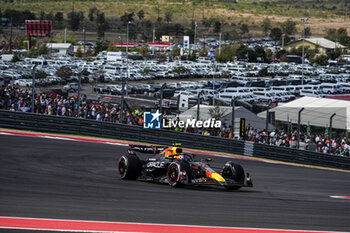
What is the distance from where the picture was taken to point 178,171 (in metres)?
10.7

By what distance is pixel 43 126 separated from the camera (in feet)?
68.7

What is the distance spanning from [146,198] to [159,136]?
40.2ft

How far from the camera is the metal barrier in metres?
20.8

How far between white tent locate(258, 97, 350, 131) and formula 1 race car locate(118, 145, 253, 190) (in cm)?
1088

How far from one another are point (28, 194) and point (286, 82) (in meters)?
55.0

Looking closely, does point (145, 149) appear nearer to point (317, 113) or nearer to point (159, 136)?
point (159, 136)

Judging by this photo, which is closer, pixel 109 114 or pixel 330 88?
pixel 109 114

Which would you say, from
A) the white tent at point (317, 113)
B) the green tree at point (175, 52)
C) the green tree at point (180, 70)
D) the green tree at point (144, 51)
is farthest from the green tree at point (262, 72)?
the white tent at point (317, 113)

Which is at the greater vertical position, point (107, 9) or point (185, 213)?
point (107, 9)

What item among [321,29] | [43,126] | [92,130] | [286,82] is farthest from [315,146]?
[321,29]

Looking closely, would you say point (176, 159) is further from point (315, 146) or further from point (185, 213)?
point (315, 146)

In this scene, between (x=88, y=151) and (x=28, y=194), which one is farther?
(x=88, y=151)

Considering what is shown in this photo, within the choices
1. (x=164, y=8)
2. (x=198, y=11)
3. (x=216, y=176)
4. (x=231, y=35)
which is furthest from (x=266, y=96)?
(x=198, y=11)

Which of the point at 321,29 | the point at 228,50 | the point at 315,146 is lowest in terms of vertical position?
the point at 315,146
